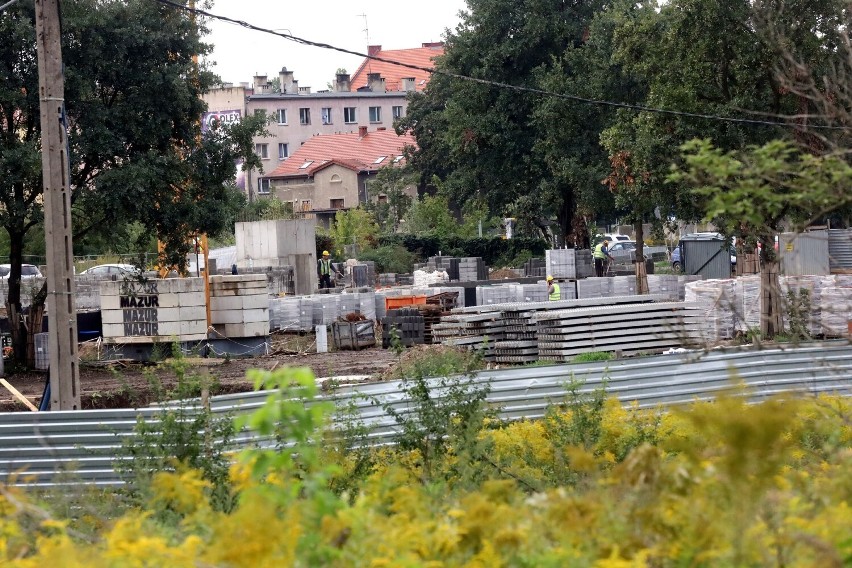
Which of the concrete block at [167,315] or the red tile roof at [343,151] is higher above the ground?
the red tile roof at [343,151]

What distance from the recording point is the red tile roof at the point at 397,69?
349ft

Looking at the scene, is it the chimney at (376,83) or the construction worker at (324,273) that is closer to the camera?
the construction worker at (324,273)

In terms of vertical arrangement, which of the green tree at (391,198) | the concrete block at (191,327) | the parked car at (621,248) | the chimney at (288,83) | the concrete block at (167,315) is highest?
the chimney at (288,83)

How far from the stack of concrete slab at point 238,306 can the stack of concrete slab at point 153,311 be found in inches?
43.5

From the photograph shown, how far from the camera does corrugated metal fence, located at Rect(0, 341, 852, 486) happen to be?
11977 millimetres

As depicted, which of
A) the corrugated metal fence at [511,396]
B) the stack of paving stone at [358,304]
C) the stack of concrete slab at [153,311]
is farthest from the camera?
the stack of paving stone at [358,304]

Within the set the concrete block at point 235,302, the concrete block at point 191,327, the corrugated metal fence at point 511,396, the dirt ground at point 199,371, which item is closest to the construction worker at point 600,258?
the dirt ground at point 199,371

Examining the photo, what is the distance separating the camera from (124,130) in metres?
24.4

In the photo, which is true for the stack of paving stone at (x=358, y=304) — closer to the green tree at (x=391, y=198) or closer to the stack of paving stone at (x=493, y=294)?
the stack of paving stone at (x=493, y=294)

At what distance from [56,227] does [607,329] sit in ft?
40.0

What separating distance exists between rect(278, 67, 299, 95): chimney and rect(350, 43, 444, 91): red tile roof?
780 centimetres

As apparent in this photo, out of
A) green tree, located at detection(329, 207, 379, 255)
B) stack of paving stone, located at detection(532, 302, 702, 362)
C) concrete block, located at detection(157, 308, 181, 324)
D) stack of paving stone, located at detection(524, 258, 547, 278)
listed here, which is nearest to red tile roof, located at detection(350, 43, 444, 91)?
green tree, located at detection(329, 207, 379, 255)

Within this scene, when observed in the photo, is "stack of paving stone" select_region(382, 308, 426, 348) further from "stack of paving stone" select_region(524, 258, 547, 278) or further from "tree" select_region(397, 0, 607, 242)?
"stack of paving stone" select_region(524, 258, 547, 278)

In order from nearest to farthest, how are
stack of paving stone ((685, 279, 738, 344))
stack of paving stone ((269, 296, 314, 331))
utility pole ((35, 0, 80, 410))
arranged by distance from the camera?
utility pole ((35, 0, 80, 410))
stack of paving stone ((685, 279, 738, 344))
stack of paving stone ((269, 296, 314, 331))
